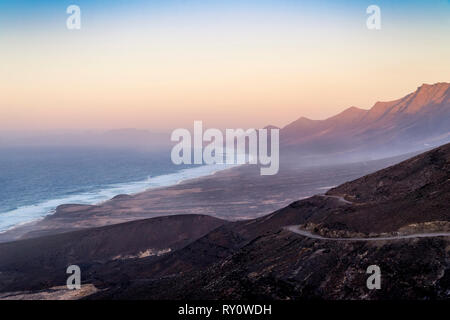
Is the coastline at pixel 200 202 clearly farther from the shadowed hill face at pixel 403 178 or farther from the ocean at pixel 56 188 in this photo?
the shadowed hill face at pixel 403 178

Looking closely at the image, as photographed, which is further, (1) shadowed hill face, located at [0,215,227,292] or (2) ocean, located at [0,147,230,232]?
(2) ocean, located at [0,147,230,232]

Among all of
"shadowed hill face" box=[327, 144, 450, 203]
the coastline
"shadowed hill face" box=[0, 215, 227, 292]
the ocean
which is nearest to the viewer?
"shadowed hill face" box=[327, 144, 450, 203]

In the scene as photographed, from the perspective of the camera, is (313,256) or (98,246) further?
Result: (98,246)

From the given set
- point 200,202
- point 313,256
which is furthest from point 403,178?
point 200,202

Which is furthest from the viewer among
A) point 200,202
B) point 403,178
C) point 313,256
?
point 200,202

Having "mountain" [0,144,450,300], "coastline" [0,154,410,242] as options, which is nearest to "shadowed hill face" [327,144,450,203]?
"mountain" [0,144,450,300]

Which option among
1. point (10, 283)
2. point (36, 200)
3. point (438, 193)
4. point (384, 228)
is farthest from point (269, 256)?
point (36, 200)

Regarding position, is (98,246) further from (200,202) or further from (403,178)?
(200,202)

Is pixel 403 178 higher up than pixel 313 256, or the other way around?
pixel 403 178

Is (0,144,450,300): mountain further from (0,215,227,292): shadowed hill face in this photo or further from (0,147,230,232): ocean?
(0,147,230,232): ocean
